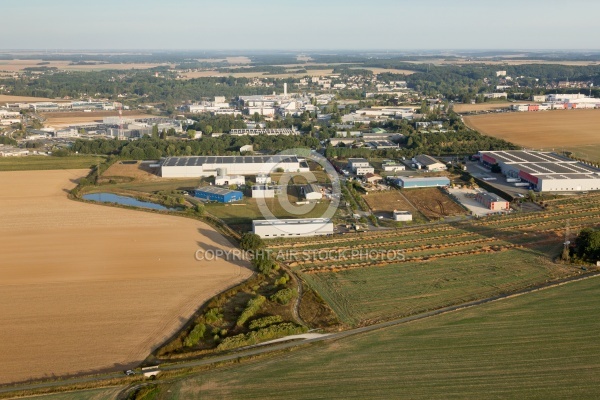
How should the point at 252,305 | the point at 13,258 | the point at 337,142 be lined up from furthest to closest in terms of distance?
the point at 337,142
the point at 13,258
the point at 252,305

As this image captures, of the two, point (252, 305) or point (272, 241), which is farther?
point (272, 241)

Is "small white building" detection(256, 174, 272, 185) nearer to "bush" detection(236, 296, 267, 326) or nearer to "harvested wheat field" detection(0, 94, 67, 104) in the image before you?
"bush" detection(236, 296, 267, 326)

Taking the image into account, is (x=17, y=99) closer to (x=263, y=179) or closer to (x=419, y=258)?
(x=263, y=179)

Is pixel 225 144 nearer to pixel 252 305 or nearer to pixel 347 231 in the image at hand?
pixel 347 231

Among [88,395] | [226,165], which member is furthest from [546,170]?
[88,395]

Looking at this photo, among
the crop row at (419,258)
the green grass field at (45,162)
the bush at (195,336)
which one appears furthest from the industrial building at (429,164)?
the bush at (195,336)

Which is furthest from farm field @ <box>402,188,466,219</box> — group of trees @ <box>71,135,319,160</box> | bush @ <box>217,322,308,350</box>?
group of trees @ <box>71,135,319,160</box>

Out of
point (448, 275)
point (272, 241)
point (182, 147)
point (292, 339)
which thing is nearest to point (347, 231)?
point (272, 241)

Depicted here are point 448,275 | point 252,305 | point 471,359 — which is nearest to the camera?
→ point 471,359
